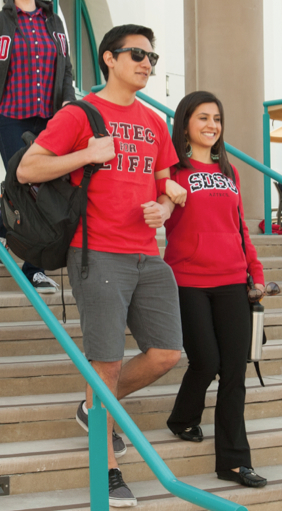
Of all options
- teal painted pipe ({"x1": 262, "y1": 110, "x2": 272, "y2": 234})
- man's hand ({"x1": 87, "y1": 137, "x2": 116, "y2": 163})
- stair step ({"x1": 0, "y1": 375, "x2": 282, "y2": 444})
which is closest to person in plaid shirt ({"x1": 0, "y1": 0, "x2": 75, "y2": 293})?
stair step ({"x1": 0, "y1": 375, "x2": 282, "y2": 444})

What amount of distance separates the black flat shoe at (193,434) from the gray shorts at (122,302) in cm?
54

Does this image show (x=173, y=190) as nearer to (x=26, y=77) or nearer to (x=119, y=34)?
(x=119, y=34)

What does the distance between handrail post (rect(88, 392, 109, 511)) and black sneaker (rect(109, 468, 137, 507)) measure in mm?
263

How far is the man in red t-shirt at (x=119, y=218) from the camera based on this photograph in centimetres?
229

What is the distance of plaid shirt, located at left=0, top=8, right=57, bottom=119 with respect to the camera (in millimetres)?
3457

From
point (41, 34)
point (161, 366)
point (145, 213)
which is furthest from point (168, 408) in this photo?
point (41, 34)

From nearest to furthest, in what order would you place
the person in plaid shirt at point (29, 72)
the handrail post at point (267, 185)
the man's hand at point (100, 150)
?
the man's hand at point (100, 150)
the person in plaid shirt at point (29, 72)
the handrail post at point (267, 185)

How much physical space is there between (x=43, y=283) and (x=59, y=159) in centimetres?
141

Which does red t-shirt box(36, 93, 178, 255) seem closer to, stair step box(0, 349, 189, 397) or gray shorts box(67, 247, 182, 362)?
gray shorts box(67, 247, 182, 362)

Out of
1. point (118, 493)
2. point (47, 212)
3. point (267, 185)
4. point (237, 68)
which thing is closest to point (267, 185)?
point (267, 185)

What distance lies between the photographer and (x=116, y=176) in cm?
236

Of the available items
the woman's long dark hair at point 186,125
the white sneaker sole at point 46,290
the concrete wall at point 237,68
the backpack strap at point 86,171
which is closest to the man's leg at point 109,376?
the backpack strap at point 86,171

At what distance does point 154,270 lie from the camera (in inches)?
96.5

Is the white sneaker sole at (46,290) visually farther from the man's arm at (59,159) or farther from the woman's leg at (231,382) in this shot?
the man's arm at (59,159)
